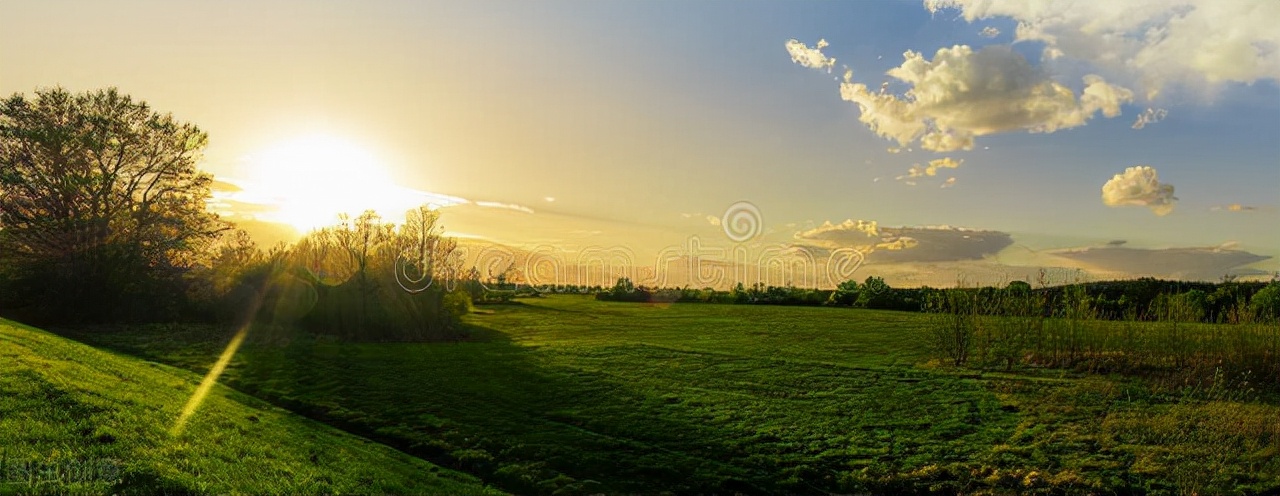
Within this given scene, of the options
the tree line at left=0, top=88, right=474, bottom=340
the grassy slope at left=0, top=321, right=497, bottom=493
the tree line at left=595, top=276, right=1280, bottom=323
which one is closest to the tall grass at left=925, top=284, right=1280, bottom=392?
the tree line at left=595, top=276, right=1280, bottom=323

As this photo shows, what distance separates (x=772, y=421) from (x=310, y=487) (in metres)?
9.77

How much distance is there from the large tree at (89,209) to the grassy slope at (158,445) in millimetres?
20290

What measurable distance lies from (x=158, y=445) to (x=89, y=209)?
103 feet

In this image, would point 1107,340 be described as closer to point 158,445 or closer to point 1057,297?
point 1057,297

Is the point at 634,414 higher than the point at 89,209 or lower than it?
lower

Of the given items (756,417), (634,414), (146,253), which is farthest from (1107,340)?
(146,253)

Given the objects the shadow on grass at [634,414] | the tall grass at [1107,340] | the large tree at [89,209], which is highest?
the large tree at [89,209]

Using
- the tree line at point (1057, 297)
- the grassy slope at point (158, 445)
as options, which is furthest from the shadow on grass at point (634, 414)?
the tree line at point (1057, 297)

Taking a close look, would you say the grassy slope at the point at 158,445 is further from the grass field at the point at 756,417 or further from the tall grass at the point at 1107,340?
the tall grass at the point at 1107,340

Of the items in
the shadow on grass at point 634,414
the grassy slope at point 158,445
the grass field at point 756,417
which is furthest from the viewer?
the shadow on grass at point 634,414

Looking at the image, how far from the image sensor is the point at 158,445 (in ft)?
33.7

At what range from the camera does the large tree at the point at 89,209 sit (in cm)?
3192

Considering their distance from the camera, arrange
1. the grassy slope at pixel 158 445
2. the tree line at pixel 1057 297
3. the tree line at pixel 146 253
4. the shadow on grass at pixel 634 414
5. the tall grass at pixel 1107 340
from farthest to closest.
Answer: the tree line at pixel 146 253 → the tree line at pixel 1057 297 → the tall grass at pixel 1107 340 → the shadow on grass at pixel 634 414 → the grassy slope at pixel 158 445

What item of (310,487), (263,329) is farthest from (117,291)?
(310,487)
